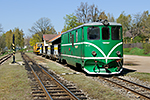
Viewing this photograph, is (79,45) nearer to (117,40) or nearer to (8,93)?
(117,40)

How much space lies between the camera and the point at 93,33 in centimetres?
1182

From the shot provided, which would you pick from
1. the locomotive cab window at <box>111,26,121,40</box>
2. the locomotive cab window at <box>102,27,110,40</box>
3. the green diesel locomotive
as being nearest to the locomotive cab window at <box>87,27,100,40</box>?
the green diesel locomotive

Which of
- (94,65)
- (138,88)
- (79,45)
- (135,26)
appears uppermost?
(135,26)

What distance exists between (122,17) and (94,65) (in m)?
54.8

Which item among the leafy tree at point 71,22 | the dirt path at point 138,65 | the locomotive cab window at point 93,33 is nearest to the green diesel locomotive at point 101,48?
the locomotive cab window at point 93,33

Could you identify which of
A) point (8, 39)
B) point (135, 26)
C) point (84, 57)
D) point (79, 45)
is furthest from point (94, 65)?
point (8, 39)

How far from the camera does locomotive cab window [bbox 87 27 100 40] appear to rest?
38.6 feet

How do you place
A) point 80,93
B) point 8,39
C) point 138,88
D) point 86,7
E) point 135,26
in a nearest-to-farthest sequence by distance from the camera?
point 80,93 < point 138,88 < point 86,7 < point 135,26 < point 8,39

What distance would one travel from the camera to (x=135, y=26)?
202 ft

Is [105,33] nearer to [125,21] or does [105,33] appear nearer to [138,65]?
[138,65]

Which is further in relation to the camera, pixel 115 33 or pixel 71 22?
pixel 71 22

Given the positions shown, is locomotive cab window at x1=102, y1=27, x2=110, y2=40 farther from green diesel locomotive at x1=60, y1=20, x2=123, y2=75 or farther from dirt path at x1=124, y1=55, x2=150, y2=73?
dirt path at x1=124, y1=55, x2=150, y2=73

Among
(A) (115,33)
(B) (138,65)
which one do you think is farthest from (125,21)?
(A) (115,33)

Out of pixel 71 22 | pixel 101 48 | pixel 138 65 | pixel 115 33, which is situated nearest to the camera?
pixel 101 48
